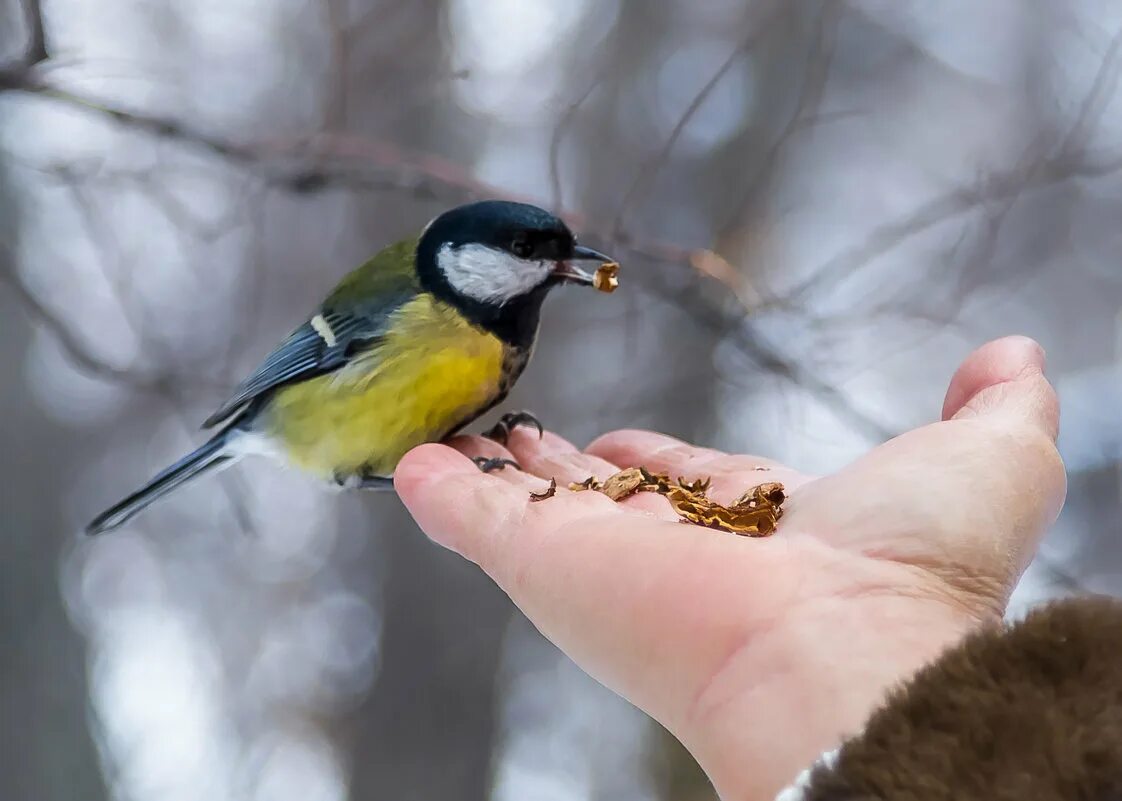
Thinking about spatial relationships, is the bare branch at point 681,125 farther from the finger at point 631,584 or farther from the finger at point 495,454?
the finger at point 631,584

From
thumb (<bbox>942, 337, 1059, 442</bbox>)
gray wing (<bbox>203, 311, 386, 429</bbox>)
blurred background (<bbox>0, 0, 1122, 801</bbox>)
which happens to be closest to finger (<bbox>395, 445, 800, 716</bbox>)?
thumb (<bbox>942, 337, 1059, 442</bbox>)

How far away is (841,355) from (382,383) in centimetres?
71

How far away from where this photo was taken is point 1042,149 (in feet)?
4.48

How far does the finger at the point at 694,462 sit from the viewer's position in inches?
37.2

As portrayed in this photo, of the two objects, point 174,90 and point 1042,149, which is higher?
point 1042,149

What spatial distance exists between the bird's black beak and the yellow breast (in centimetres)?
11

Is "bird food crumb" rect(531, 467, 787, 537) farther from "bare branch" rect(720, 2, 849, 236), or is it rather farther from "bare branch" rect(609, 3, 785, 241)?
"bare branch" rect(720, 2, 849, 236)

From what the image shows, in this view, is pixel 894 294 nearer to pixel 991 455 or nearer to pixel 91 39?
pixel 991 455

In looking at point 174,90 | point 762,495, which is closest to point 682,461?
point 762,495

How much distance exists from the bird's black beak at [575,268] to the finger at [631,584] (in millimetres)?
309

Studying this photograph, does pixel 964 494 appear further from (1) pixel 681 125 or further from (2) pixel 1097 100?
(2) pixel 1097 100

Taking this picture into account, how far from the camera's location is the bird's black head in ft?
3.37

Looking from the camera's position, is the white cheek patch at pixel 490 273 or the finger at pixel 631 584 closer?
the finger at pixel 631 584

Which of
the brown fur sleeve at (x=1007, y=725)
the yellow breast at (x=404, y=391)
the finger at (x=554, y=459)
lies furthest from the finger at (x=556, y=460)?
the brown fur sleeve at (x=1007, y=725)
